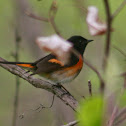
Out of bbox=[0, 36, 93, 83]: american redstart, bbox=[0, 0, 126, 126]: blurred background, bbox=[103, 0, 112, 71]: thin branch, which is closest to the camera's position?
bbox=[103, 0, 112, 71]: thin branch

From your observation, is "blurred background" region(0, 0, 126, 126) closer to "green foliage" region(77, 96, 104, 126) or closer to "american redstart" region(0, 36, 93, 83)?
"american redstart" region(0, 36, 93, 83)

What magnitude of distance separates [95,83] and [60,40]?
1.30 feet

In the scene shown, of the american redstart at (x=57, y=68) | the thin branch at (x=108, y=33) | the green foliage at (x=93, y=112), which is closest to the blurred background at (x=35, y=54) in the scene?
the american redstart at (x=57, y=68)

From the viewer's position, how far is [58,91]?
3273mm

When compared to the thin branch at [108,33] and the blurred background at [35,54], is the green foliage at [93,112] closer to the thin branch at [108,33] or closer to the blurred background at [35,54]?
the thin branch at [108,33]

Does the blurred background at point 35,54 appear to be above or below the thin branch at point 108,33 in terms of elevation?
below

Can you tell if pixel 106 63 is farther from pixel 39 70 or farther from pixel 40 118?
pixel 40 118

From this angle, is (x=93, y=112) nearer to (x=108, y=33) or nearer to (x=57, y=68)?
A: (x=108, y=33)

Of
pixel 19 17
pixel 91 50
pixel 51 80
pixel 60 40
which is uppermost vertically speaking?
pixel 60 40

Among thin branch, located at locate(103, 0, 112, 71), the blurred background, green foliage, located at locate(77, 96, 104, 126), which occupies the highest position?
thin branch, located at locate(103, 0, 112, 71)

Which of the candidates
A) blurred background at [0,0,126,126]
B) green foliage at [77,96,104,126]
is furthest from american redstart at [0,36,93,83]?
green foliage at [77,96,104,126]

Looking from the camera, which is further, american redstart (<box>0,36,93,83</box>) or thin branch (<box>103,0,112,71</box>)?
american redstart (<box>0,36,93,83</box>)

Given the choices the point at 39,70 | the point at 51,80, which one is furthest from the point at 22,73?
the point at 51,80

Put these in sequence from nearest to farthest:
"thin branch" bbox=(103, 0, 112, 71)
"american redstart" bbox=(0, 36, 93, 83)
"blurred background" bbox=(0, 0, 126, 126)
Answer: "thin branch" bbox=(103, 0, 112, 71), "american redstart" bbox=(0, 36, 93, 83), "blurred background" bbox=(0, 0, 126, 126)
